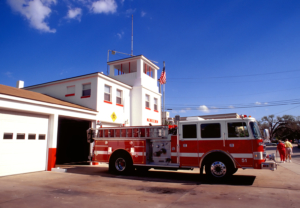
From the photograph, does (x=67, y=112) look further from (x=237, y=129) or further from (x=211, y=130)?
(x=237, y=129)

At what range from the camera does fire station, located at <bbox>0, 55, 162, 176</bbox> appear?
35.8ft

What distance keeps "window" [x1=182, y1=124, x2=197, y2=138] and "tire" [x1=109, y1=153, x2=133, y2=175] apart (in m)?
3.07

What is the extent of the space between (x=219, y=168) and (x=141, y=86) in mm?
12400

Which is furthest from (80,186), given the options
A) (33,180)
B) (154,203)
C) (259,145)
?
(259,145)

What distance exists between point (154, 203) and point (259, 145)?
483 cm

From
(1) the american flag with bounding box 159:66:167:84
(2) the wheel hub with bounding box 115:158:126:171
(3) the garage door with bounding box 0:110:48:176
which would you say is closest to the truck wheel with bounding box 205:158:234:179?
(2) the wheel hub with bounding box 115:158:126:171

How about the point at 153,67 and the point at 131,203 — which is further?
the point at 153,67

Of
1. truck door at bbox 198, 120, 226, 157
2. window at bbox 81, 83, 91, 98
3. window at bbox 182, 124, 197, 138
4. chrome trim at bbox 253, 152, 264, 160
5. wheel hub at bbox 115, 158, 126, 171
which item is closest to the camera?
chrome trim at bbox 253, 152, 264, 160

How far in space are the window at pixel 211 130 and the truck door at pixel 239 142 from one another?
1.16 feet

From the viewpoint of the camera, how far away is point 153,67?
76.2 ft

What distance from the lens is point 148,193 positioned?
24.1 feet

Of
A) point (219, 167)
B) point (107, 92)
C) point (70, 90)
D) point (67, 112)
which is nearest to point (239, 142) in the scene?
point (219, 167)

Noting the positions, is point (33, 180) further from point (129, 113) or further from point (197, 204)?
point (129, 113)

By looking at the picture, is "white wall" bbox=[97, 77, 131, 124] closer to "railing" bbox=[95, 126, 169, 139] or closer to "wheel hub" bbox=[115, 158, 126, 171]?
"railing" bbox=[95, 126, 169, 139]
